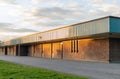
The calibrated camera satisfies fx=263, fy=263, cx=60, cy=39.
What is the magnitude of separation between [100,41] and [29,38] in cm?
2725

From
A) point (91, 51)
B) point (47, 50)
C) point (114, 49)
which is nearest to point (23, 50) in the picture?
point (47, 50)

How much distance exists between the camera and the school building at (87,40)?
95.2ft

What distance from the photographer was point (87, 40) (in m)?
35.4

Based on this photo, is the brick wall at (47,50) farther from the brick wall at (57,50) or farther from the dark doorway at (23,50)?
the dark doorway at (23,50)

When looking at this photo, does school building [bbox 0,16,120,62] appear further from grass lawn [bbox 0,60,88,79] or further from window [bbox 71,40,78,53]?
grass lawn [bbox 0,60,88,79]

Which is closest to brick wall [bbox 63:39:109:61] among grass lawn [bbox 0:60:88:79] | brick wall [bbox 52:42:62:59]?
brick wall [bbox 52:42:62:59]

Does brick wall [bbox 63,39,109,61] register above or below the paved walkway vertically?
above

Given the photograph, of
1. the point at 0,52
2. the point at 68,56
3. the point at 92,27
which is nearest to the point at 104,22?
the point at 92,27

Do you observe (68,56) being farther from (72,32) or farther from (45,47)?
(45,47)

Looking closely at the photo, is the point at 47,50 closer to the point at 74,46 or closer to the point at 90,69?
the point at 74,46

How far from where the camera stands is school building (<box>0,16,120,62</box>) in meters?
29.0

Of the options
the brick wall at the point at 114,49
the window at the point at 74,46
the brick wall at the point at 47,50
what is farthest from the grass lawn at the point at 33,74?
the brick wall at the point at 47,50

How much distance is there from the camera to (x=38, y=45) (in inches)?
2205

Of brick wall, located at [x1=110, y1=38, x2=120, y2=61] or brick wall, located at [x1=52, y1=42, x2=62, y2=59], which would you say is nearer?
brick wall, located at [x1=110, y1=38, x2=120, y2=61]
